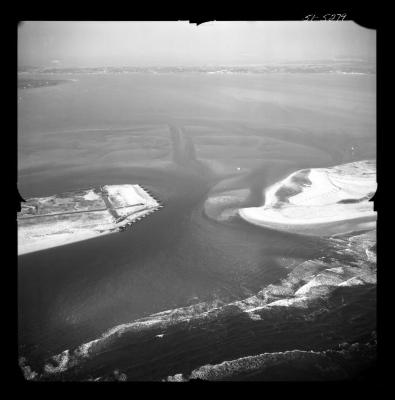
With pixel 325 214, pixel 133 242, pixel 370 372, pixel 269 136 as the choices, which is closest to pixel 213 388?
pixel 370 372

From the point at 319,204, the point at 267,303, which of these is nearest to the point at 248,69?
the point at 319,204

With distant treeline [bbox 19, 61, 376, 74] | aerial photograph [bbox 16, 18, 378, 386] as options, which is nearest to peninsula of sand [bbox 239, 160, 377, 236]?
aerial photograph [bbox 16, 18, 378, 386]

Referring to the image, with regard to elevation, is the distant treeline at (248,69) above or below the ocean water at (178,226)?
above

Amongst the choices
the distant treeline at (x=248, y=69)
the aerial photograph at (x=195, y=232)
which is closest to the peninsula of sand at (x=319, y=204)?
the aerial photograph at (x=195, y=232)

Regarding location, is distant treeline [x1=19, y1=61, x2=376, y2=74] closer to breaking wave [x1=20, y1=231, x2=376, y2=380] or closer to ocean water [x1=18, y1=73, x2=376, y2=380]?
ocean water [x1=18, y1=73, x2=376, y2=380]

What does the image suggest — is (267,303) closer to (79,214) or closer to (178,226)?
(178,226)

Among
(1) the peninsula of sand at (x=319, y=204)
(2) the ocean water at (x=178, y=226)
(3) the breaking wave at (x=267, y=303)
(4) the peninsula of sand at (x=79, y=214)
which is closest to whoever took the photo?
(3) the breaking wave at (x=267, y=303)

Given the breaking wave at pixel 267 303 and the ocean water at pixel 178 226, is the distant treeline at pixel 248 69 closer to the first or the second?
the ocean water at pixel 178 226
